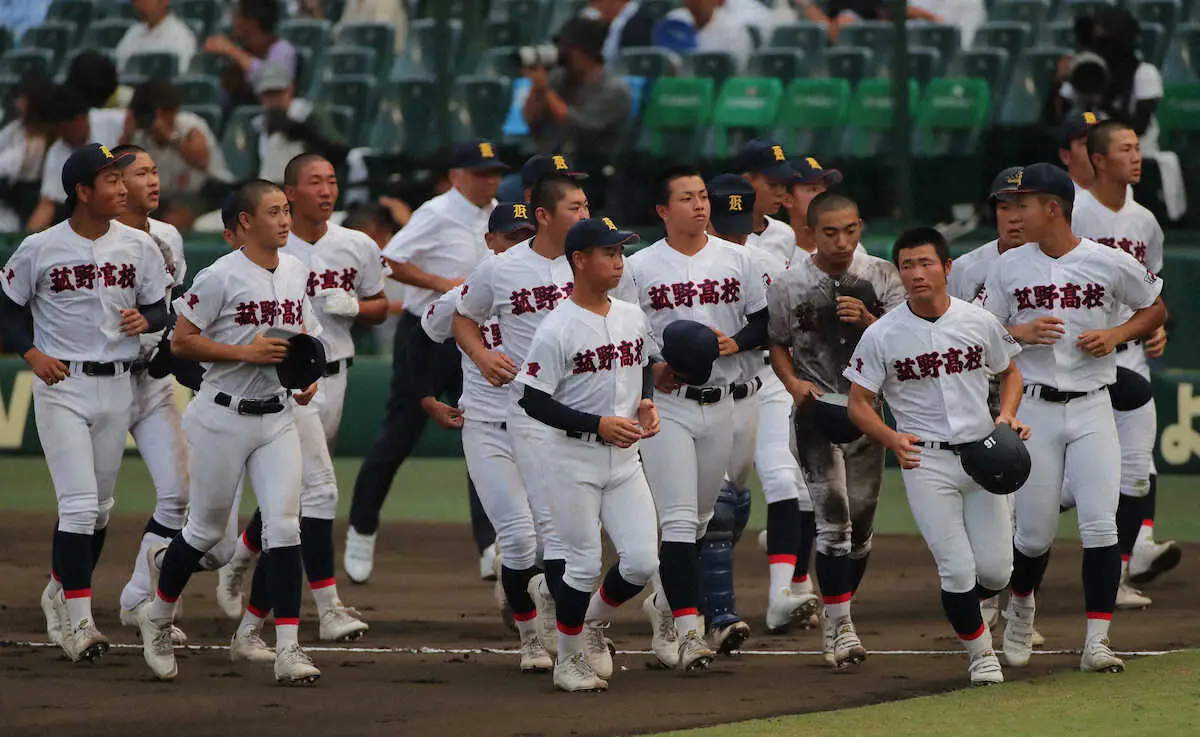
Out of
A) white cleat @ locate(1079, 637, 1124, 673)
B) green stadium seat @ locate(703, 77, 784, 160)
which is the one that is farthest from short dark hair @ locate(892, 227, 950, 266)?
green stadium seat @ locate(703, 77, 784, 160)

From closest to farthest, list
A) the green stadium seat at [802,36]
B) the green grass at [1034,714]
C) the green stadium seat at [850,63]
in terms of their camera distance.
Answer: the green grass at [1034,714] → the green stadium seat at [850,63] → the green stadium seat at [802,36]

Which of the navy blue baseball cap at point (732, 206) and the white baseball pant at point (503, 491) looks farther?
the navy blue baseball cap at point (732, 206)

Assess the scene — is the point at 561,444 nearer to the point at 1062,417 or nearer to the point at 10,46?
the point at 1062,417

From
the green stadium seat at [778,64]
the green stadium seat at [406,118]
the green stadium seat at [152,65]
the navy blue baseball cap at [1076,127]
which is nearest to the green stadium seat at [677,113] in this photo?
the green stadium seat at [778,64]

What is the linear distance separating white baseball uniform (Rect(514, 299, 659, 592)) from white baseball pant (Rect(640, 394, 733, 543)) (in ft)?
1.22

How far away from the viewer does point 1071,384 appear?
7.37 metres

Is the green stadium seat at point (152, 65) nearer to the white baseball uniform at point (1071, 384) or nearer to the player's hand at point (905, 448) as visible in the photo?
the white baseball uniform at point (1071, 384)

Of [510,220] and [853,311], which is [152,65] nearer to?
[510,220]

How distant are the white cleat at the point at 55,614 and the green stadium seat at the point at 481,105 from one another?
7.01 metres

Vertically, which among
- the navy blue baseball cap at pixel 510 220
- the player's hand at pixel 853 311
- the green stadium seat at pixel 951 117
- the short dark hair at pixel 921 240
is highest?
the green stadium seat at pixel 951 117

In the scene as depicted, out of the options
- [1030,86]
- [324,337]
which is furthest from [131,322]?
[1030,86]

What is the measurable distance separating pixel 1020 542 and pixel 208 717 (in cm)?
315

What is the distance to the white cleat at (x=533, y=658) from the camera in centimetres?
766

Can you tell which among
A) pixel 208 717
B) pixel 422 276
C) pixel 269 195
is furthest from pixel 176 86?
pixel 208 717
